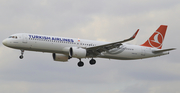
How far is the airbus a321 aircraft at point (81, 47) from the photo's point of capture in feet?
197

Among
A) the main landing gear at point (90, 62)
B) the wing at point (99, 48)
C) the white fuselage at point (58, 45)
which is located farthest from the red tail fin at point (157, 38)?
the main landing gear at point (90, 62)

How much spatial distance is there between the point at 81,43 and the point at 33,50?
790 cm

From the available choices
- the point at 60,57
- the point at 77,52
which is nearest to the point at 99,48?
the point at 77,52

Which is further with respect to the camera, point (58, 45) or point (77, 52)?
point (77, 52)

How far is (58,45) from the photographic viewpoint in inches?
2422

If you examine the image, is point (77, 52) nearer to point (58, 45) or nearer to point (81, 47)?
point (81, 47)

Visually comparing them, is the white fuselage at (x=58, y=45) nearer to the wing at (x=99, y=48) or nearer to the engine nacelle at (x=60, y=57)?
the wing at (x=99, y=48)

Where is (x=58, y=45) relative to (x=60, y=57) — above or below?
above

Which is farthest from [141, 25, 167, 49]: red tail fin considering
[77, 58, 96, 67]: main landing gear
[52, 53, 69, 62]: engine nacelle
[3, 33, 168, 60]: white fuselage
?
[52, 53, 69, 62]: engine nacelle

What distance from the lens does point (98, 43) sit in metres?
65.6

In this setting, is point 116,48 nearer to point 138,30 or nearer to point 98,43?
point 98,43

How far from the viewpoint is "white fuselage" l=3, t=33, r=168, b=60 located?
59875 millimetres

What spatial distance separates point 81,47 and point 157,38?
54.1 ft

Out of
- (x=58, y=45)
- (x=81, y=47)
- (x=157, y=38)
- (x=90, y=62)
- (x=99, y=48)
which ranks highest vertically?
(x=157, y=38)
